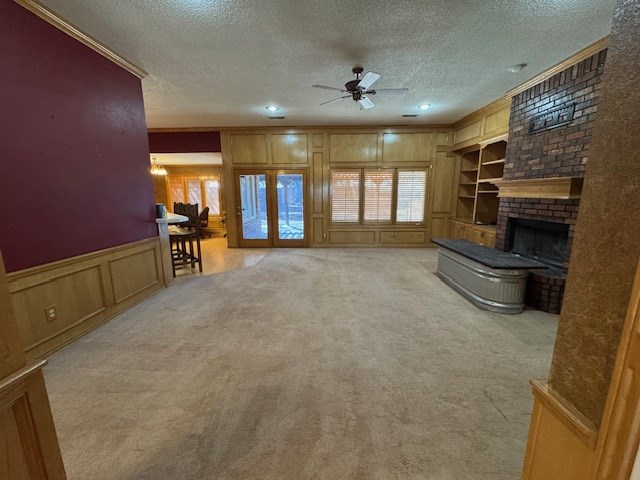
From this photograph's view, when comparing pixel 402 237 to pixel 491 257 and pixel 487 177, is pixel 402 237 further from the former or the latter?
pixel 491 257

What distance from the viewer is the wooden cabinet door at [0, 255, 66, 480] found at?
0.78 meters

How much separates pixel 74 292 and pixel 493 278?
450cm

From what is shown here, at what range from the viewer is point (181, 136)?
21.2 ft

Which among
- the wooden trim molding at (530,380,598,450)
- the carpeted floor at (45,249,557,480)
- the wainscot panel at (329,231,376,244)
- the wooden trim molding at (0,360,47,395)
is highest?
the wooden trim molding at (0,360,47,395)

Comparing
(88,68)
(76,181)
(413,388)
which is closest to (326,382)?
(413,388)

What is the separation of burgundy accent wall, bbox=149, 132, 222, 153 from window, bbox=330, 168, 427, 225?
304 cm

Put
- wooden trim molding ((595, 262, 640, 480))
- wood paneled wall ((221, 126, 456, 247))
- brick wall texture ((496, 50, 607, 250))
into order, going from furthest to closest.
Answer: wood paneled wall ((221, 126, 456, 247)), brick wall texture ((496, 50, 607, 250)), wooden trim molding ((595, 262, 640, 480))

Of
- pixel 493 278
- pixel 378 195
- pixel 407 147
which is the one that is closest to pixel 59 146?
pixel 493 278

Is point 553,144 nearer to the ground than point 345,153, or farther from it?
nearer to the ground

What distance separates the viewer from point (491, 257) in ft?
11.2

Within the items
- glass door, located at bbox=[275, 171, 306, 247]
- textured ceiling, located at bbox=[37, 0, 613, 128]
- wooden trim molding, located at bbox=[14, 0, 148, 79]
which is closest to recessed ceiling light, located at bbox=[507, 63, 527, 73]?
textured ceiling, located at bbox=[37, 0, 613, 128]

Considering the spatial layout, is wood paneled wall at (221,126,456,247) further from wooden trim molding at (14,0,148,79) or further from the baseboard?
the baseboard

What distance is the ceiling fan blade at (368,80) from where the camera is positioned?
10.00 feet

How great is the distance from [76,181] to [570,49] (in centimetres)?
532
